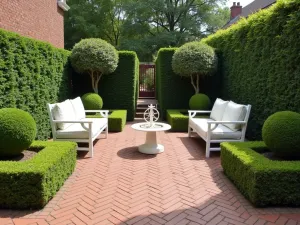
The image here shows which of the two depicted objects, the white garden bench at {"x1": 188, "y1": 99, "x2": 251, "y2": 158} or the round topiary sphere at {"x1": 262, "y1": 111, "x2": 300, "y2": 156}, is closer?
the round topiary sphere at {"x1": 262, "y1": 111, "x2": 300, "y2": 156}

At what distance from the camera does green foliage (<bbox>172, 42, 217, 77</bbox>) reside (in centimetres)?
891

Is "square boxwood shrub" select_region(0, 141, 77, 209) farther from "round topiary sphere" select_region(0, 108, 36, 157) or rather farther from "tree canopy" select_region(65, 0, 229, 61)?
"tree canopy" select_region(65, 0, 229, 61)

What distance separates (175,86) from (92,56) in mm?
3325

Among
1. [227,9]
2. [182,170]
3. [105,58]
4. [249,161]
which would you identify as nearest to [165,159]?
[182,170]

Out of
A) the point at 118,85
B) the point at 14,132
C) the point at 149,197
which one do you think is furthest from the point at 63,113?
the point at 118,85

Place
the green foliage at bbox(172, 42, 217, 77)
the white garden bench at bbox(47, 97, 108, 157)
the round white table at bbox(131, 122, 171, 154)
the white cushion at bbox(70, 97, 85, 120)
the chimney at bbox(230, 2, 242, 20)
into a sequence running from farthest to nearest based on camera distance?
the chimney at bbox(230, 2, 242, 20) < the green foliage at bbox(172, 42, 217, 77) < the white cushion at bbox(70, 97, 85, 120) < the round white table at bbox(131, 122, 171, 154) < the white garden bench at bbox(47, 97, 108, 157)

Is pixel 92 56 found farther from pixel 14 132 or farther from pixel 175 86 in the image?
pixel 14 132

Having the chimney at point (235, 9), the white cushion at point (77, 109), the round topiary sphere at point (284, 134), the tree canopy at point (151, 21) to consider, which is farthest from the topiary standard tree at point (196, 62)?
the chimney at point (235, 9)

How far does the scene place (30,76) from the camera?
18.7 ft

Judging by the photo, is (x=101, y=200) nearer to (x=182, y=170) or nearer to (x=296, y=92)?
(x=182, y=170)

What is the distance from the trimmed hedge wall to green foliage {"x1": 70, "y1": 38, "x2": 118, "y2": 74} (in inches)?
37.5

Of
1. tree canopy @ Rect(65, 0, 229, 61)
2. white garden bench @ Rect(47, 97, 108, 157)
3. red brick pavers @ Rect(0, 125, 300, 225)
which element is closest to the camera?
red brick pavers @ Rect(0, 125, 300, 225)

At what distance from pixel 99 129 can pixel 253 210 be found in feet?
12.9

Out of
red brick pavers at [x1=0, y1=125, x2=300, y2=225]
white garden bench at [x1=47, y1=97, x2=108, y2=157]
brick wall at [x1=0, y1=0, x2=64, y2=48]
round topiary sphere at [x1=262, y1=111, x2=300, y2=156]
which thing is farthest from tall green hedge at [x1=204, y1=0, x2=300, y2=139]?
brick wall at [x1=0, y1=0, x2=64, y2=48]
